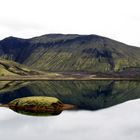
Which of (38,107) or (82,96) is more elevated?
(38,107)

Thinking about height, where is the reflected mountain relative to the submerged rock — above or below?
below

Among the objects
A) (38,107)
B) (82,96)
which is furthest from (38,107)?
(82,96)

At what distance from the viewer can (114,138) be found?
54.9m

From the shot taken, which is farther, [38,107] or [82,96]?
[82,96]

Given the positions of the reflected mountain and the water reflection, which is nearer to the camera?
the water reflection

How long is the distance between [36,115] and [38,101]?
10.4 meters

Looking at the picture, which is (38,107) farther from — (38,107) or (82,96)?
(82,96)

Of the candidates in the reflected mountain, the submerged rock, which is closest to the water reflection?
the submerged rock

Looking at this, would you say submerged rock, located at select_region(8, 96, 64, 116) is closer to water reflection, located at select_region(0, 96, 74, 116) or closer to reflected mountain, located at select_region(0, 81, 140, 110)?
water reflection, located at select_region(0, 96, 74, 116)

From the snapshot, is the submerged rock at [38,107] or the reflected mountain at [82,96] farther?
the reflected mountain at [82,96]

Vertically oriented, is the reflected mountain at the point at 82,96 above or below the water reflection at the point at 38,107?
below

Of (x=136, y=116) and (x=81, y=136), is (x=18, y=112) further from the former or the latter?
(x=81, y=136)

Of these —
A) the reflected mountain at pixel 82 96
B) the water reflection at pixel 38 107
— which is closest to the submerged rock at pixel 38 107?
the water reflection at pixel 38 107

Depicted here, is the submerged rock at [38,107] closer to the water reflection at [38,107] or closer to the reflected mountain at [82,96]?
the water reflection at [38,107]
